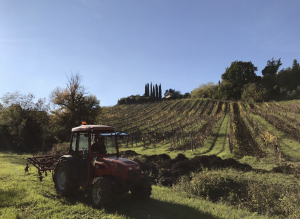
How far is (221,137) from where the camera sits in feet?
65.5

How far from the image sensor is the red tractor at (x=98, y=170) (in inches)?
217

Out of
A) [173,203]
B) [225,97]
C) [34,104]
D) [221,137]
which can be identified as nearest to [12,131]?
[34,104]

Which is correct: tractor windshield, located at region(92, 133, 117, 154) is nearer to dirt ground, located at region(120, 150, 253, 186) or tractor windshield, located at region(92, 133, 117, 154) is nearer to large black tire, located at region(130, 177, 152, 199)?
Answer: large black tire, located at region(130, 177, 152, 199)

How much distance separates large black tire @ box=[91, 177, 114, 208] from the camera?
5273 millimetres

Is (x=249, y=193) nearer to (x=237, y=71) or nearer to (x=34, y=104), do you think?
(x=34, y=104)

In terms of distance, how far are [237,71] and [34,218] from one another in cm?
5945

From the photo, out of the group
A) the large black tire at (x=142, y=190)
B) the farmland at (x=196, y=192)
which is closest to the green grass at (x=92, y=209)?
the farmland at (x=196, y=192)

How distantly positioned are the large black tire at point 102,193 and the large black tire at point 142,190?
3.38ft

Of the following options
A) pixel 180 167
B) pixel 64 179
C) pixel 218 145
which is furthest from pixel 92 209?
pixel 218 145

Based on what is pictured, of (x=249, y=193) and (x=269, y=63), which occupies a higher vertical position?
(x=269, y=63)

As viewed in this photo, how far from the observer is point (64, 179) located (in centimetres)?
673

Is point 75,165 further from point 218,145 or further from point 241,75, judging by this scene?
point 241,75

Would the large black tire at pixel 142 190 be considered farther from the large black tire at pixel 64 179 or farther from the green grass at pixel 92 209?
the large black tire at pixel 64 179

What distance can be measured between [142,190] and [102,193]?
1340 millimetres
